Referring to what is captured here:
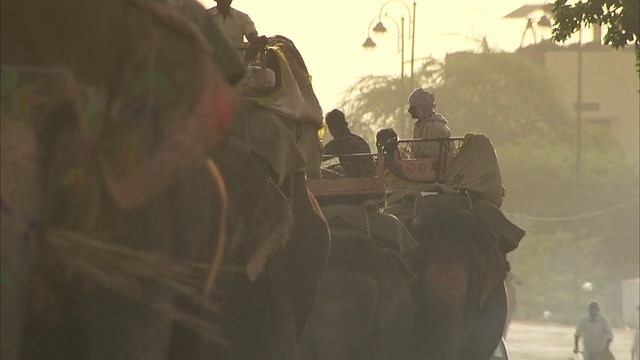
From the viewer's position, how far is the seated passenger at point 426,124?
52.5 feet

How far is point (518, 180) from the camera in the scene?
254 feet

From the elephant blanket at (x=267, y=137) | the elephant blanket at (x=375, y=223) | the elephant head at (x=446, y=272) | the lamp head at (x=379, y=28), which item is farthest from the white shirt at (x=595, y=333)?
the elephant blanket at (x=267, y=137)

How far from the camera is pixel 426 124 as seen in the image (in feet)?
53.2

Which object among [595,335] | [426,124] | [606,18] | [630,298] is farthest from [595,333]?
[630,298]

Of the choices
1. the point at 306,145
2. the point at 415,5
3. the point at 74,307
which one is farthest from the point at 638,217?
the point at 74,307

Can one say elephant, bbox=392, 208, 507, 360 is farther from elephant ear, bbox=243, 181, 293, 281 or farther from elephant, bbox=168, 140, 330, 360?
elephant ear, bbox=243, 181, 293, 281

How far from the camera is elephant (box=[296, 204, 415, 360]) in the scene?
1360 centimetres

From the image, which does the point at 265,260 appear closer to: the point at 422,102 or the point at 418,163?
the point at 418,163

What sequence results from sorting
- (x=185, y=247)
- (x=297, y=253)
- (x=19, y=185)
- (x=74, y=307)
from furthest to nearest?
(x=297, y=253), (x=185, y=247), (x=74, y=307), (x=19, y=185)

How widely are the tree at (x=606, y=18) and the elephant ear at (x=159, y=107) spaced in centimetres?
714

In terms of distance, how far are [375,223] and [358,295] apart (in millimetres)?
586

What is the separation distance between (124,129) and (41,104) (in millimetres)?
343

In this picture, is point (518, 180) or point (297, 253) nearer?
point (297, 253)

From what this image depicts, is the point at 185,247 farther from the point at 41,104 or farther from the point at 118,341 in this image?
the point at 41,104
